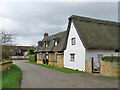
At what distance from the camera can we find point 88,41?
16.3 meters

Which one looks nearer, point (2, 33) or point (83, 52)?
point (83, 52)

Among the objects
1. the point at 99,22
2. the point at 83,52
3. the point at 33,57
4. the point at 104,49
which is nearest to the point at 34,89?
the point at 83,52

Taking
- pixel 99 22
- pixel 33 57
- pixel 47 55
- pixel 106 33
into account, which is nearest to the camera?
pixel 106 33

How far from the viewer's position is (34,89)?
26.2 feet

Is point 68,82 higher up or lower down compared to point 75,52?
lower down

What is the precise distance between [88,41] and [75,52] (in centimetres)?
279

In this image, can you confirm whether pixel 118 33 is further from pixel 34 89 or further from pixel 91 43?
pixel 34 89

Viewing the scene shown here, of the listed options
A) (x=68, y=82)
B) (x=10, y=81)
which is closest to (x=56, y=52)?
(x=68, y=82)

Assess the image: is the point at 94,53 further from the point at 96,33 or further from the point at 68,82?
the point at 68,82

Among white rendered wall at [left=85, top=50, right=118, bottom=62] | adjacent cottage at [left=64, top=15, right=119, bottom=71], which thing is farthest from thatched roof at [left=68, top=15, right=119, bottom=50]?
white rendered wall at [left=85, top=50, right=118, bottom=62]

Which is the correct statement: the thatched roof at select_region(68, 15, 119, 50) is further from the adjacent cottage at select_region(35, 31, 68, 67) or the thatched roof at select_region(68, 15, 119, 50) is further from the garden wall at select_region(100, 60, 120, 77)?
the adjacent cottage at select_region(35, 31, 68, 67)

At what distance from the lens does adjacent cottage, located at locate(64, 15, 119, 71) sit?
16266 millimetres

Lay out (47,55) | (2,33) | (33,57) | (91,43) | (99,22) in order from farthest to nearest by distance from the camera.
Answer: (33,57) < (47,55) < (2,33) < (99,22) < (91,43)

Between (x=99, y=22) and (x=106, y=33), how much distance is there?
236 cm
